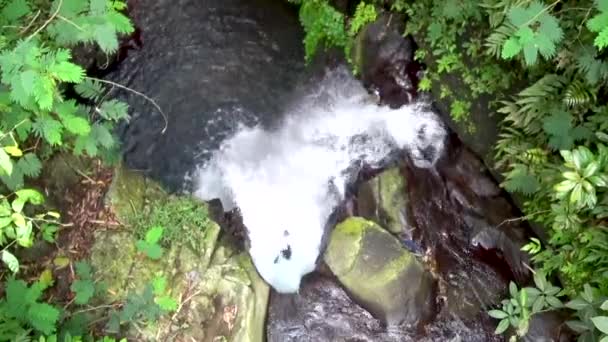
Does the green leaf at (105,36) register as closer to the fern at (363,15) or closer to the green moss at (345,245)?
the green moss at (345,245)

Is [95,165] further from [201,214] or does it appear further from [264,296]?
[264,296]

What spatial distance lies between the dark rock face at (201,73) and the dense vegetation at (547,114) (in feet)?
6.89

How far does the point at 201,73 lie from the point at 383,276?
11.3ft

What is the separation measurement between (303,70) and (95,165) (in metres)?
3.00

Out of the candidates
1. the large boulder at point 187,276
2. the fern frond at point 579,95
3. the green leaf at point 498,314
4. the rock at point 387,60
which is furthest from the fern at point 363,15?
the green leaf at point 498,314

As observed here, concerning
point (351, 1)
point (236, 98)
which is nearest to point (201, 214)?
point (236, 98)

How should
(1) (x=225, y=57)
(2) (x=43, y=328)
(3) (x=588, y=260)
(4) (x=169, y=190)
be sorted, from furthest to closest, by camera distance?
(1) (x=225, y=57) < (4) (x=169, y=190) < (3) (x=588, y=260) < (2) (x=43, y=328)

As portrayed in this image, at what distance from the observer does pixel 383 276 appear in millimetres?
5375

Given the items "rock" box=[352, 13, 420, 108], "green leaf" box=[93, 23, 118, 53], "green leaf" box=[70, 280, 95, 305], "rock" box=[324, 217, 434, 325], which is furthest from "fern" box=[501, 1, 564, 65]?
"green leaf" box=[70, 280, 95, 305]

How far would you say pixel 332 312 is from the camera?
5480 millimetres

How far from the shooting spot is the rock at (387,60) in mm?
6156

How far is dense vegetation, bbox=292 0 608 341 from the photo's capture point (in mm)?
4051

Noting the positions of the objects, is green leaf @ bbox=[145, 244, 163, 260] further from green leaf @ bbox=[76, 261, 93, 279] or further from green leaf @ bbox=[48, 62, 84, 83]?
green leaf @ bbox=[48, 62, 84, 83]

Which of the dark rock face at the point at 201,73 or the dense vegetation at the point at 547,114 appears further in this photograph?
the dark rock face at the point at 201,73
